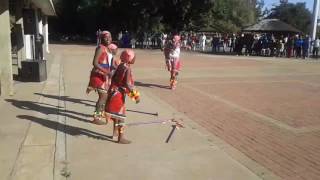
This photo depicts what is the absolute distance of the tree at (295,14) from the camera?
Result: 85369mm

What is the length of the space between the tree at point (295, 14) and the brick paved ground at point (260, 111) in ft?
235

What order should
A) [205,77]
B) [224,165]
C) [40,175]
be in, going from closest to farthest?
[40,175]
[224,165]
[205,77]

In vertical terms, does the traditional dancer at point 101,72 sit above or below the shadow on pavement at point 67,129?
above

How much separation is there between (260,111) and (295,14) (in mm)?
82166

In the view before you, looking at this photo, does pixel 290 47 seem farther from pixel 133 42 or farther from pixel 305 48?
pixel 133 42

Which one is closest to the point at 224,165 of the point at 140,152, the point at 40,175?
the point at 140,152

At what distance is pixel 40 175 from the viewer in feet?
18.2

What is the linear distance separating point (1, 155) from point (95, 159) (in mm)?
1284

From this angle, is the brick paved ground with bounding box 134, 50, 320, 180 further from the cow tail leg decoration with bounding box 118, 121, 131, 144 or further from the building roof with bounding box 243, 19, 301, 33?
the building roof with bounding box 243, 19, 301, 33

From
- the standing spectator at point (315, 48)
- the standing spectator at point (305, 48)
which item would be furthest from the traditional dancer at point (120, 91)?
the standing spectator at point (315, 48)

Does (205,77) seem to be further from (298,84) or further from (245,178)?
(245,178)

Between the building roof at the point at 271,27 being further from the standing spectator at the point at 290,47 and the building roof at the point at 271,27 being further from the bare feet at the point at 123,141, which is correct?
the bare feet at the point at 123,141

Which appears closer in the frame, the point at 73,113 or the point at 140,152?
the point at 140,152

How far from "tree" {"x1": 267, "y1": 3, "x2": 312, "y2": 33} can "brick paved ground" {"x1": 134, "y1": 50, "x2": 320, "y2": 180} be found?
71661 millimetres
